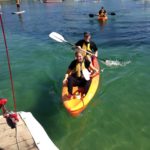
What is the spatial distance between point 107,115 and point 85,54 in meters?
2.98

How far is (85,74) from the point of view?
7.97 metres

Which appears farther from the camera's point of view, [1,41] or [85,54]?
[1,41]

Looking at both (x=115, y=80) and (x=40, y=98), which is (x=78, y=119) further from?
(x=115, y=80)

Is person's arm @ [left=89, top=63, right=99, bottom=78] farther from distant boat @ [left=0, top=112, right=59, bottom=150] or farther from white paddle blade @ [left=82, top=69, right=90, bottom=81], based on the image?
distant boat @ [left=0, top=112, right=59, bottom=150]

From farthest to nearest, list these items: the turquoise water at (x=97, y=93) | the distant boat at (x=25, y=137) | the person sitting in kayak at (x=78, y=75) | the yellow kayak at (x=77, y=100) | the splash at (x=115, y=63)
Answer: the splash at (x=115, y=63) < the person sitting in kayak at (x=78, y=75) < the turquoise water at (x=97, y=93) < the yellow kayak at (x=77, y=100) < the distant boat at (x=25, y=137)

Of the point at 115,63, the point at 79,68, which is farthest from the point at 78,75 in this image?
the point at 115,63

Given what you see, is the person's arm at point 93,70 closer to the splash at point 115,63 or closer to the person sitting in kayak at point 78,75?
the person sitting in kayak at point 78,75

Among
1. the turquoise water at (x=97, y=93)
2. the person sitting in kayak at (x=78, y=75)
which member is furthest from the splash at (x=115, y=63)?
the person sitting in kayak at (x=78, y=75)

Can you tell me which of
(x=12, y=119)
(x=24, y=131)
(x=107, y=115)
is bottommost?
(x=107, y=115)

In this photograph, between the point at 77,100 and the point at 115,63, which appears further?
the point at 115,63

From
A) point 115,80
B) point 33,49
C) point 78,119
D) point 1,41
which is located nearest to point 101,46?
point 33,49

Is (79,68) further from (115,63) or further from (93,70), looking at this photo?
(115,63)

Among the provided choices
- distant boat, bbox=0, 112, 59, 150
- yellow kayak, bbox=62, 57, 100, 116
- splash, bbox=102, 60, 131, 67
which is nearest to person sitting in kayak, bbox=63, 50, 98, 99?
yellow kayak, bbox=62, 57, 100, 116

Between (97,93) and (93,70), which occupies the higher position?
(93,70)
